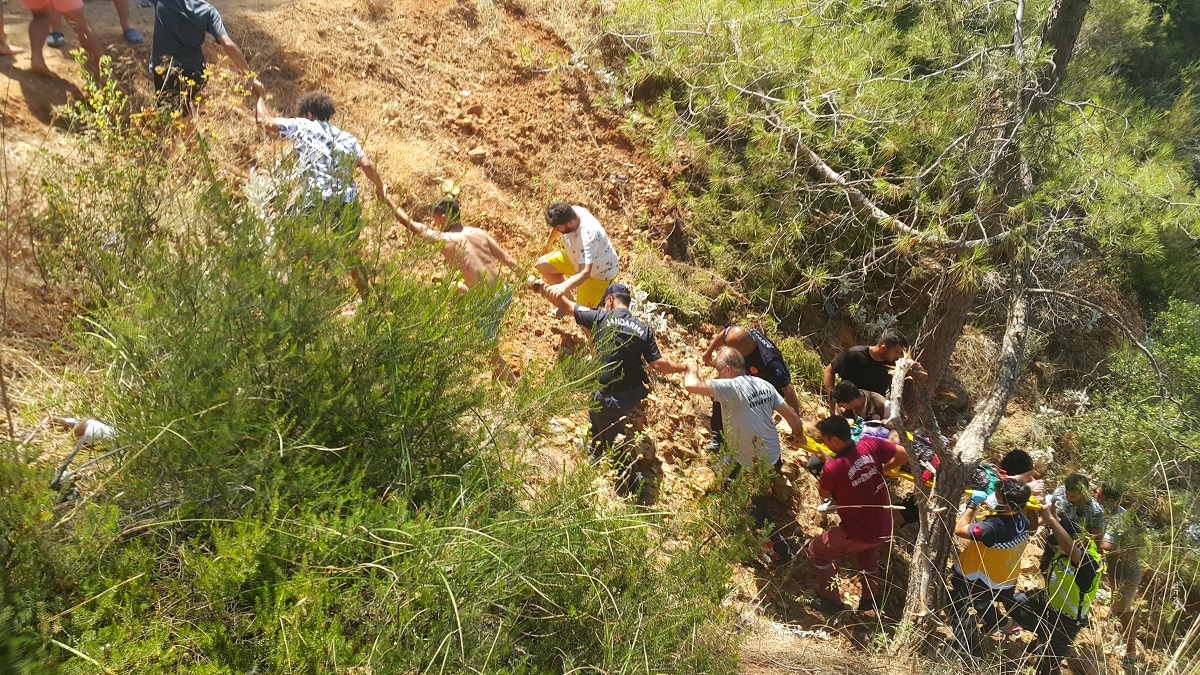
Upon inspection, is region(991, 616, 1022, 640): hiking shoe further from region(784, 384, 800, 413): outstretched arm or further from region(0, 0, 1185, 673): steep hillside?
region(784, 384, 800, 413): outstretched arm

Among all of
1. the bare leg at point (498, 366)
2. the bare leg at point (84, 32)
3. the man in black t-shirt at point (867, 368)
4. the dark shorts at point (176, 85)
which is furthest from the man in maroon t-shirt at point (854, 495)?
the bare leg at point (84, 32)

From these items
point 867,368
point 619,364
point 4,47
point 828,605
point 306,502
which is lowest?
point 828,605

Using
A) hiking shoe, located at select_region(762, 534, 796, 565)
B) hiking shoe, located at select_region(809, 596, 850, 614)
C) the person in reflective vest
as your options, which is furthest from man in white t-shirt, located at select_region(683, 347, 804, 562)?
the person in reflective vest

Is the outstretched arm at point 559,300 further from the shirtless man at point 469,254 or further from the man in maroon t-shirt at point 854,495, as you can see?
the man in maroon t-shirt at point 854,495

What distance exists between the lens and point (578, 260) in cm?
528

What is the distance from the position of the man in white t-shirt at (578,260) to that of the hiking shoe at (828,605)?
2437 millimetres

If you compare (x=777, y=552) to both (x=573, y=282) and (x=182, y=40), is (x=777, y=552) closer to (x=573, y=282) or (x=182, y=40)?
(x=573, y=282)

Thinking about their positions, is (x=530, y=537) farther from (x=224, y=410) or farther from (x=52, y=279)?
(x=52, y=279)

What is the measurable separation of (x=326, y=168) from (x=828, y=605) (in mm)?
4009

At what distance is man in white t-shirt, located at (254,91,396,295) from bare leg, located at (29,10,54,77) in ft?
5.03

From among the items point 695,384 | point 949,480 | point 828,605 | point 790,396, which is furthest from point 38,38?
point 949,480

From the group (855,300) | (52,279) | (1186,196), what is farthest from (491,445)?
(1186,196)

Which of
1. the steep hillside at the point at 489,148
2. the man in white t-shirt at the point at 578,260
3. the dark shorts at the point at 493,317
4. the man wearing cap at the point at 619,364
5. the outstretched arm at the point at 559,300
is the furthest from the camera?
the man in white t-shirt at the point at 578,260

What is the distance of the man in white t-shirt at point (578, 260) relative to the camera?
16.7ft
